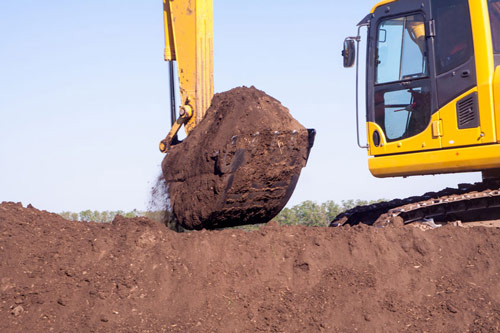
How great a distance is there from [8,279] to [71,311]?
66cm

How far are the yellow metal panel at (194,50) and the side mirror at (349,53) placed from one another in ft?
5.21

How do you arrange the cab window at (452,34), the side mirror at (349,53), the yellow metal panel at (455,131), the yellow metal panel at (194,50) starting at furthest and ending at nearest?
1. the yellow metal panel at (194,50)
2. the side mirror at (349,53)
3. the cab window at (452,34)
4. the yellow metal panel at (455,131)

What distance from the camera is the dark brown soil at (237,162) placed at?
6250 mm

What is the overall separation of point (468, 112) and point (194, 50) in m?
3.08

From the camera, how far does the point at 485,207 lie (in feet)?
20.8

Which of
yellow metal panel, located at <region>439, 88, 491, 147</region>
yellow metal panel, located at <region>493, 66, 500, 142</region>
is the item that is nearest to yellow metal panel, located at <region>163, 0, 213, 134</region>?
yellow metal panel, located at <region>439, 88, 491, 147</region>

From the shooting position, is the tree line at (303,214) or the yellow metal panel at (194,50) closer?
the yellow metal panel at (194,50)

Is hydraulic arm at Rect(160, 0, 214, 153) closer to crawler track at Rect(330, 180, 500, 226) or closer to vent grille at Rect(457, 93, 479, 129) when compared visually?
crawler track at Rect(330, 180, 500, 226)

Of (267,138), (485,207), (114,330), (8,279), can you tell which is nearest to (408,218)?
(485,207)

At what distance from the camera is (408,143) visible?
6.32 meters

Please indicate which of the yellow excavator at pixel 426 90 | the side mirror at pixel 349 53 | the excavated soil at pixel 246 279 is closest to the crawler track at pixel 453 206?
the yellow excavator at pixel 426 90

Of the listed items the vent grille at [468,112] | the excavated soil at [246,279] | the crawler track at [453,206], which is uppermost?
the vent grille at [468,112]

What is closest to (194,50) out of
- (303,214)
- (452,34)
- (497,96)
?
(452,34)

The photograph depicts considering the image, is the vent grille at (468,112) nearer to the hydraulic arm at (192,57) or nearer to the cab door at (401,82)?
the cab door at (401,82)
